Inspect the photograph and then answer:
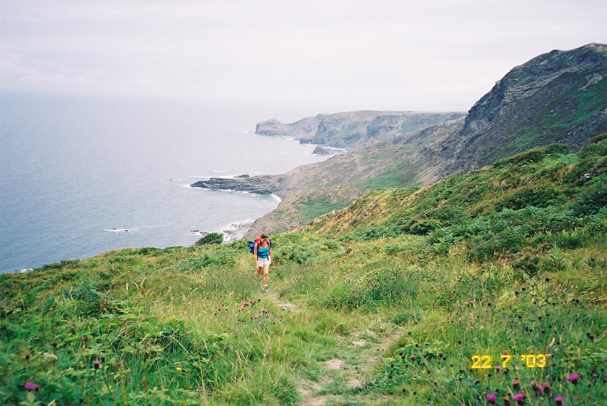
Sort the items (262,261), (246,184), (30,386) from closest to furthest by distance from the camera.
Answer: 1. (30,386)
2. (262,261)
3. (246,184)

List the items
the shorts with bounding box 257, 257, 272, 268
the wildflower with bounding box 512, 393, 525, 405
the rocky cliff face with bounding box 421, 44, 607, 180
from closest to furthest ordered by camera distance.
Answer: the wildflower with bounding box 512, 393, 525, 405
the shorts with bounding box 257, 257, 272, 268
the rocky cliff face with bounding box 421, 44, 607, 180

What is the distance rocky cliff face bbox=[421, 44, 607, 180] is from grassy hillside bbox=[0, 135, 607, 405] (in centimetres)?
6846

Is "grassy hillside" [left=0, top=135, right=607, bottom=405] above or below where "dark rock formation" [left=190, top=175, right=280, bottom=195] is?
above

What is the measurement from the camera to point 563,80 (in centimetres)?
8869

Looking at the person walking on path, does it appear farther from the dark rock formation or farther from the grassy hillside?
A: the dark rock formation

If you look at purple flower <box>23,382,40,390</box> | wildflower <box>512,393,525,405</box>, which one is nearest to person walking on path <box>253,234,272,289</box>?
purple flower <box>23,382,40,390</box>

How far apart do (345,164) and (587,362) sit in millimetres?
170449

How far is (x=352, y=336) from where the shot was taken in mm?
5875

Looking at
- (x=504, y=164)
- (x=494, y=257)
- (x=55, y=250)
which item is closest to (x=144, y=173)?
(x=55, y=250)

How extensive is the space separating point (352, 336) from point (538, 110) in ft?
349

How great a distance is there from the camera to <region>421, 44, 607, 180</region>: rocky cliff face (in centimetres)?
7206

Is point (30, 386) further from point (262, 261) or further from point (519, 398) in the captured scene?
point (262, 261)

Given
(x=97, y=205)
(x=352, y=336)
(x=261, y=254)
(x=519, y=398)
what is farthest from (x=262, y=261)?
(x=97, y=205)

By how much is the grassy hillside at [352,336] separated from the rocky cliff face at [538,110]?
68460 millimetres
